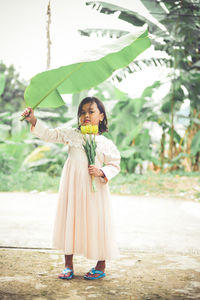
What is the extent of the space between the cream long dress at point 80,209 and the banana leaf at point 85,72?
0.18m

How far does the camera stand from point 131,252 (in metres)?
2.66

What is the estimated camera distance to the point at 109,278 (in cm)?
210

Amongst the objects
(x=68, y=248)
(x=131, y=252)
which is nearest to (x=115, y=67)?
(x=68, y=248)

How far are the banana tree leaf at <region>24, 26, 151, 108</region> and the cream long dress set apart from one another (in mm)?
178

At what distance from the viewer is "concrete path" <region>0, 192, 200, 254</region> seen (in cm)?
286

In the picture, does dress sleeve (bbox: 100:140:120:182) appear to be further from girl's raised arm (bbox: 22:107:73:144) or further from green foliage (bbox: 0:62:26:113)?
green foliage (bbox: 0:62:26:113)

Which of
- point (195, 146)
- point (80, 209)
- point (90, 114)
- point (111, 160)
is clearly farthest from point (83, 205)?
point (195, 146)

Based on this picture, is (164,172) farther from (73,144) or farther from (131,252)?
(73,144)

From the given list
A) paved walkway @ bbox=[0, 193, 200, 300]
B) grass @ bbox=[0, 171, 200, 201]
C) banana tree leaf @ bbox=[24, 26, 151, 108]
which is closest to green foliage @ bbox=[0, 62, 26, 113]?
grass @ bbox=[0, 171, 200, 201]

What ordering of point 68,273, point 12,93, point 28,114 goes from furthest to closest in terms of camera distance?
point 12,93
point 68,273
point 28,114

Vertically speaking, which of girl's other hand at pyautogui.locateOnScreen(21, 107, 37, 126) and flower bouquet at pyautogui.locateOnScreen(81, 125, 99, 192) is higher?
girl's other hand at pyautogui.locateOnScreen(21, 107, 37, 126)

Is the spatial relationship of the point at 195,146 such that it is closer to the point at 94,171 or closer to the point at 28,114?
the point at 94,171

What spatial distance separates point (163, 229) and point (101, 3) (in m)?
4.24

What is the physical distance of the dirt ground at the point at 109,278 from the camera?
1.82 meters
